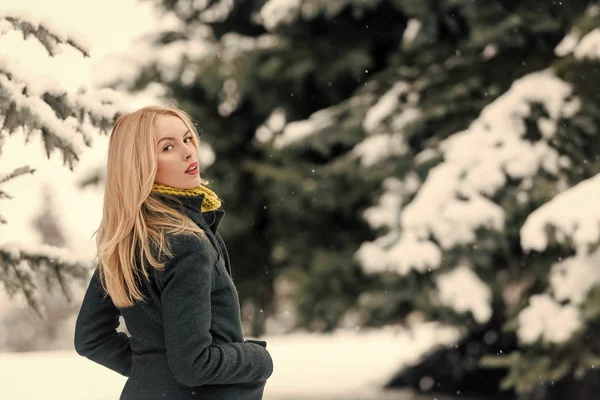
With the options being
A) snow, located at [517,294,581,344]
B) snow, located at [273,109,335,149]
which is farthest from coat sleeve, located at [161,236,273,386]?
snow, located at [273,109,335,149]

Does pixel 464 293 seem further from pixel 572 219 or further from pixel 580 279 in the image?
pixel 572 219

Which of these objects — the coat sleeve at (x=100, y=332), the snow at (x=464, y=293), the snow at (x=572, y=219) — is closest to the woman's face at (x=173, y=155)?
the coat sleeve at (x=100, y=332)

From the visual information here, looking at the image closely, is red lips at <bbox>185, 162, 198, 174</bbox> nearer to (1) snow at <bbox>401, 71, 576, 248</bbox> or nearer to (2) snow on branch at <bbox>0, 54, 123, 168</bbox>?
(2) snow on branch at <bbox>0, 54, 123, 168</bbox>

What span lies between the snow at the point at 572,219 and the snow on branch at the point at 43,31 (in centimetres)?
329

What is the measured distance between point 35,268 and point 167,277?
1.35 m

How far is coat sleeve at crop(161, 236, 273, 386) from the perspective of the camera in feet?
5.78

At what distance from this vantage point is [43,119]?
8.70 ft

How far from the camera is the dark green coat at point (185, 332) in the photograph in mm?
1771

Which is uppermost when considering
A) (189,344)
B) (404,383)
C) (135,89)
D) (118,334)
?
(135,89)

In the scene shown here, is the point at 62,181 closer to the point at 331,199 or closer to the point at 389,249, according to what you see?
the point at 331,199

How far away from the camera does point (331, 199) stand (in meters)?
7.47

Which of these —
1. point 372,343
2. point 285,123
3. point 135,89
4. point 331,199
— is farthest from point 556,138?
point 372,343

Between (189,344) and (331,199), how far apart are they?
18.8 ft

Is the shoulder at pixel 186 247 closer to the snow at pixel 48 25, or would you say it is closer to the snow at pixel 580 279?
the snow at pixel 48 25
